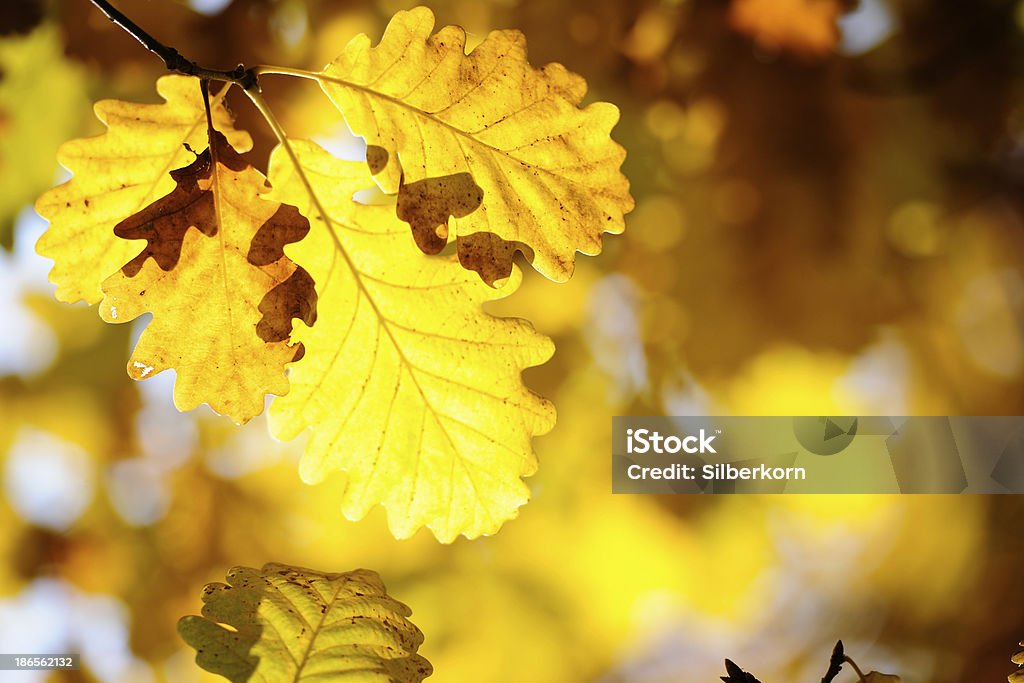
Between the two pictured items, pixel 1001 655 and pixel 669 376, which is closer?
pixel 1001 655

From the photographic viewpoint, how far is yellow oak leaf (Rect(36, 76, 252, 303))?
438 millimetres

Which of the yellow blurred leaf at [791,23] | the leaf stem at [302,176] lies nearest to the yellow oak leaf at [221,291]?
the leaf stem at [302,176]

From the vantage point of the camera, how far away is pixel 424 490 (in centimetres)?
47

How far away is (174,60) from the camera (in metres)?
0.41

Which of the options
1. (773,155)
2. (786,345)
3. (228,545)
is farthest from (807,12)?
(228,545)

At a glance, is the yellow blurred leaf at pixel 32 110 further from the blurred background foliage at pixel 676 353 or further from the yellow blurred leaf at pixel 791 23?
the yellow blurred leaf at pixel 791 23

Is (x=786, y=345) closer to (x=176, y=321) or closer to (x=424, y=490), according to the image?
(x=424, y=490)

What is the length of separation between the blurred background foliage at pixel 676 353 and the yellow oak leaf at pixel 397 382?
0.64 m

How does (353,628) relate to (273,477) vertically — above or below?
below

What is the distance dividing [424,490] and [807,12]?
1089 millimetres

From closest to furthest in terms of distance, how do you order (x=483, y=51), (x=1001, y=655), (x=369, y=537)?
1. (x=483, y=51)
2. (x=1001, y=655)
3. (x=369, y=537)

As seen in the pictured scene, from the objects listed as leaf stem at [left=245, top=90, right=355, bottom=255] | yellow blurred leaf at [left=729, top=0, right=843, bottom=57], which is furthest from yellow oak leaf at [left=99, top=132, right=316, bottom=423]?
yellow blurred leaf at [left=729, top=0, right=843, bottom=57]

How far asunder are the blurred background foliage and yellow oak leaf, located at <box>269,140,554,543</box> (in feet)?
2.11

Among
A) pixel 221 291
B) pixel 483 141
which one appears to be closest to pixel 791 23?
pixel 483 141
